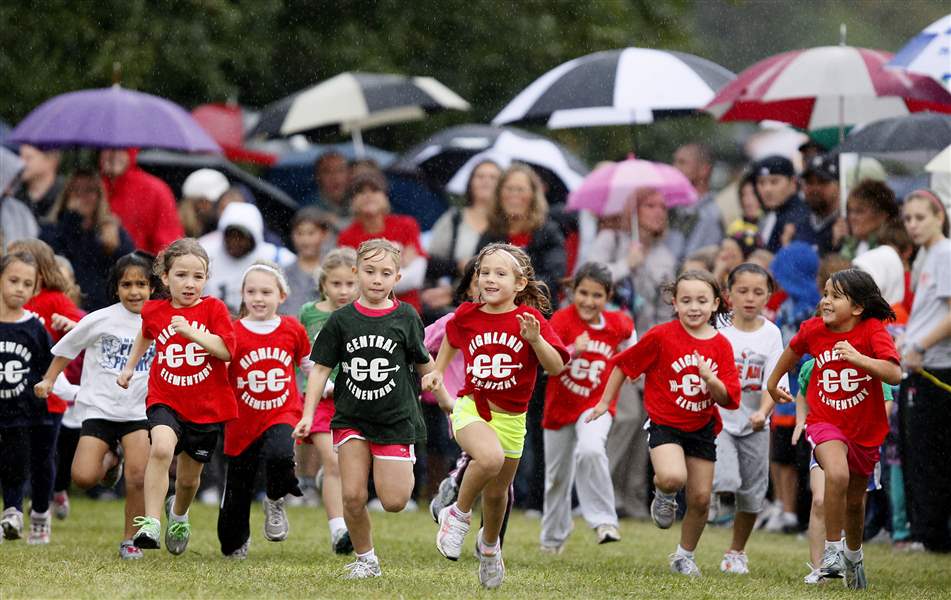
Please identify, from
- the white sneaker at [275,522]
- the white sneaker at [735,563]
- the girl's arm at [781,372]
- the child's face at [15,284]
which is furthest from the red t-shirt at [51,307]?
the girl's arm at [781,372]

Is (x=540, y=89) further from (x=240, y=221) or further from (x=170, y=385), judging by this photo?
(x=170, y=385)

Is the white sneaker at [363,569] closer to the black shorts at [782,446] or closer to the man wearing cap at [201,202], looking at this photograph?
the black shorts at [782,446]

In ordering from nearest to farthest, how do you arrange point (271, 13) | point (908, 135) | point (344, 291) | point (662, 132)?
point (344, 291) → point (908, 135) → point (271, 13) → point (662, 132)

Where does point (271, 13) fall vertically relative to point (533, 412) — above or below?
above

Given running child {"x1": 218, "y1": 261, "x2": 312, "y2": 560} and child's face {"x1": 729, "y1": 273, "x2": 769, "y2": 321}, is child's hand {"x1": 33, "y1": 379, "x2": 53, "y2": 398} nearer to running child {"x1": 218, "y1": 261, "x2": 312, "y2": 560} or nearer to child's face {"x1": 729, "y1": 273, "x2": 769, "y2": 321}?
running child {"x1": 218, "y1": 261, "x2": 312, "y2": 560}

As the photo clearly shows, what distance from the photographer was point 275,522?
33.5 feet

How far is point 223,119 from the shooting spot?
67.4 feet

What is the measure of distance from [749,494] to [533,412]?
11.7ft

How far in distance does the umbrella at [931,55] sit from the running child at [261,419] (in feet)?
16.6

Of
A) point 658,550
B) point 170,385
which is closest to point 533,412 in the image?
point 658,550

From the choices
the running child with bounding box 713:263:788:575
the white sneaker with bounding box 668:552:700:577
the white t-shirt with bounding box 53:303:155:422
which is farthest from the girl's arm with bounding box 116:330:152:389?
the running child with bounding box 713:263:788:575

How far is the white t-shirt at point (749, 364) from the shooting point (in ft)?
34.6

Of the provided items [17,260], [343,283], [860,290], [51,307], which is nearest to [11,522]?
[51,307]

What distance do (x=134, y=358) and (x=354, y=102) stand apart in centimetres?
683
